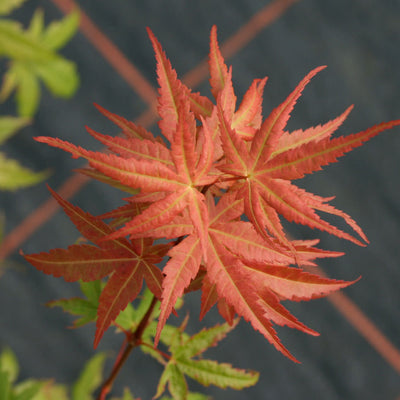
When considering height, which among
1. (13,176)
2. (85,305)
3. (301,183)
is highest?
(301,183)

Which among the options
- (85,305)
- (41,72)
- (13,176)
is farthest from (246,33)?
(85,305)

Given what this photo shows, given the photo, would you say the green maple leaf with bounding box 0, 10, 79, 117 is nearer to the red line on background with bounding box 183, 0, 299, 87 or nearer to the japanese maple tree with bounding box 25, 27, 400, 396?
the red line on background with bounding box 183, 0, 299, 87

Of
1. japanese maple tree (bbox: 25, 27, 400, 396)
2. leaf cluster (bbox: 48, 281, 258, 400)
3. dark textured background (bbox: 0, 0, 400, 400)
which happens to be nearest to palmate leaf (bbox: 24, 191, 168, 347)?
japanese maple tree (bbox: 25, 27, 400, 396)

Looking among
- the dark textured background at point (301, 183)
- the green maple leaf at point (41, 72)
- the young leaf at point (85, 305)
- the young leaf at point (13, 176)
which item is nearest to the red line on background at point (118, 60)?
the dark textured background at point (301, 183)

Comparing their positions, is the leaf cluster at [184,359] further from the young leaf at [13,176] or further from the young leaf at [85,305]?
the young leaf at [13,176]

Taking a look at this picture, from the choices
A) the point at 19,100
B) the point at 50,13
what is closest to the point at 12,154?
the point at 19,100

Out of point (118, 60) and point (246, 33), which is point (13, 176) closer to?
point (118, 60)

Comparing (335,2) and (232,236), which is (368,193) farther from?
(232,236)
